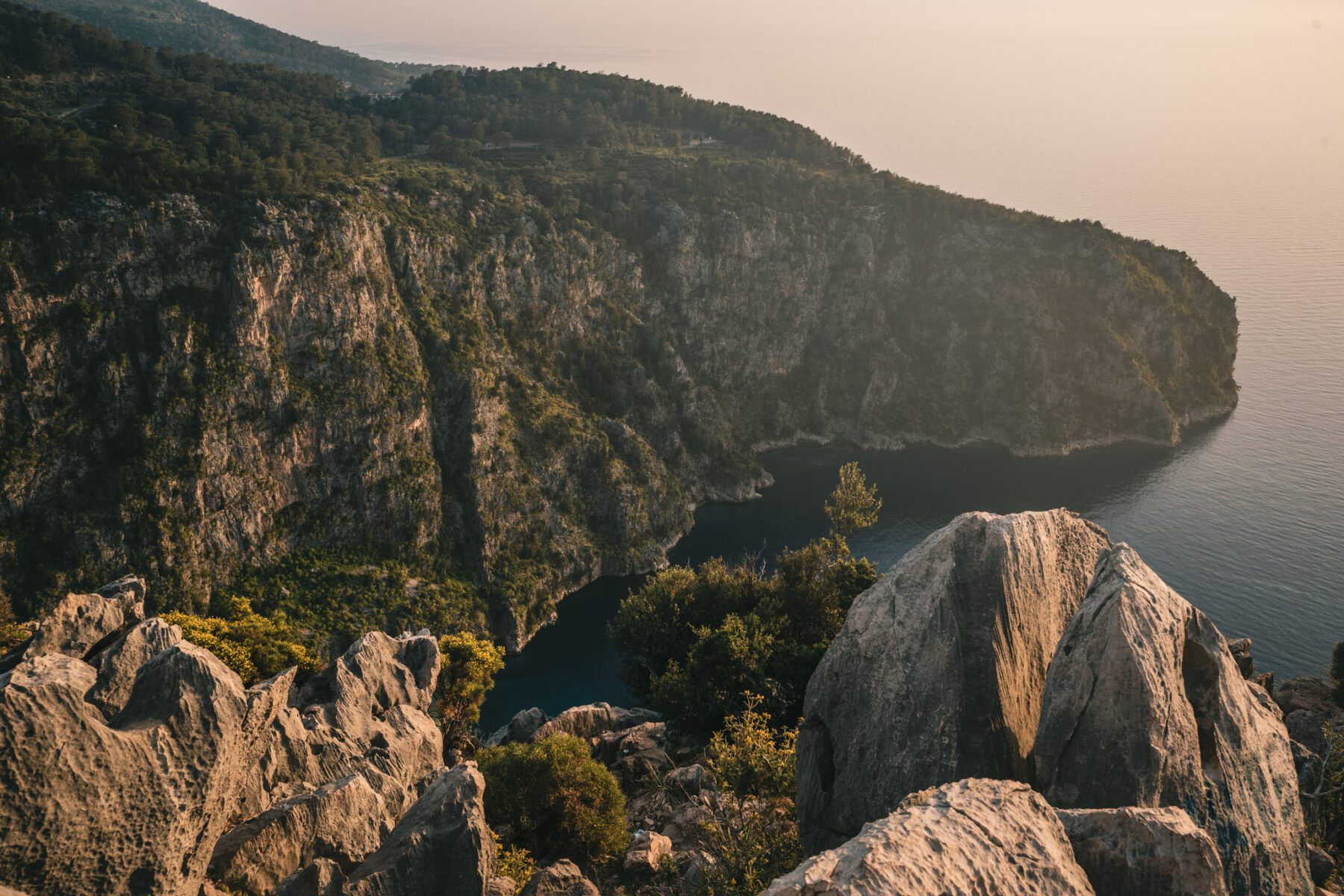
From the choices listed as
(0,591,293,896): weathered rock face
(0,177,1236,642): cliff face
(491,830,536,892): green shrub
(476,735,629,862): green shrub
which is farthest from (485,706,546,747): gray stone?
(0,177,1236,642): cliff face

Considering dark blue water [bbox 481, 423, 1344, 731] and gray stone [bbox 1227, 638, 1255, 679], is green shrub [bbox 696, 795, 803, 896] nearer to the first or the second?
gray stone [bbox 1227, 638, 1255, 679]

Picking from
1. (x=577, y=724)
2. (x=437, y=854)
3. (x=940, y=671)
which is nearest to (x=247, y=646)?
(x=577, y=724)

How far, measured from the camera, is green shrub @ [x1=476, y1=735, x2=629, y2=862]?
39.8m

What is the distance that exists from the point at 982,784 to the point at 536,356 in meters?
129

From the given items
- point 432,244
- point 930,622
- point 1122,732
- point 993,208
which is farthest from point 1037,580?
point 993,208

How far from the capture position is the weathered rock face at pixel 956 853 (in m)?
14.8

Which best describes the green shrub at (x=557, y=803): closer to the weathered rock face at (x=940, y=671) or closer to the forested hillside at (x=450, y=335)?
the weathered rock face at (x=940, y=671)

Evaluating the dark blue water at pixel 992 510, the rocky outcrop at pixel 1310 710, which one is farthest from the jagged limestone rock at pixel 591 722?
the rocky outcrop at pixel 1310 710

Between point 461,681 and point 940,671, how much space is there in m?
49.6

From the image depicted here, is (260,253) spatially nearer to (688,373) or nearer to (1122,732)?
(688,373)

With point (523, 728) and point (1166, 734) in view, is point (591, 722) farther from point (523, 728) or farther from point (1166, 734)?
point (1166, 734)

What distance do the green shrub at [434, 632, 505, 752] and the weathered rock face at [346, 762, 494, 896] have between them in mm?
39453

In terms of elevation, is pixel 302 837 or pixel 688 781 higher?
pixel 302 837

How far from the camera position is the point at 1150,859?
17906 millimetres
